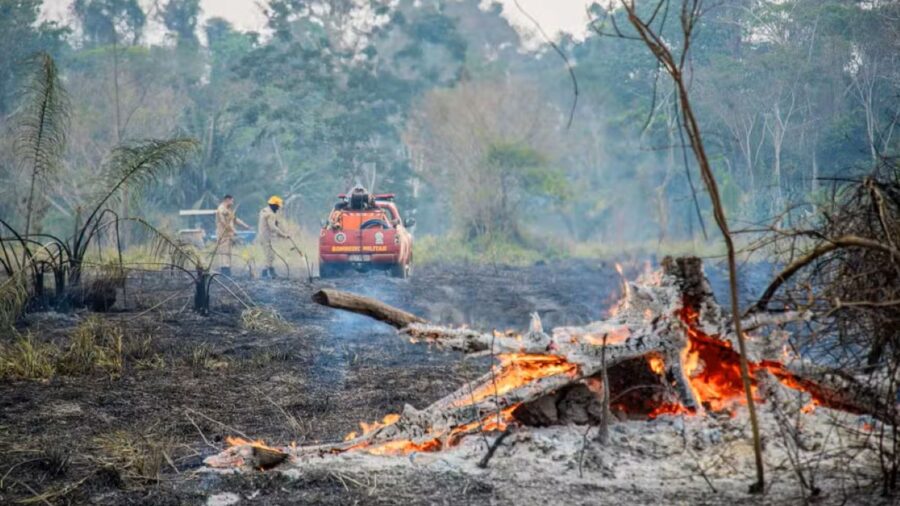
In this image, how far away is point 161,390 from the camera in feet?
28.8

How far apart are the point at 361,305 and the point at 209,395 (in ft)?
10.4

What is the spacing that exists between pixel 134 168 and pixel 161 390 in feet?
16.8

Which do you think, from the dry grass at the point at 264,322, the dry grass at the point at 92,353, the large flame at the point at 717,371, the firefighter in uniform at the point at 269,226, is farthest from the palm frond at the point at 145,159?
the large flame at the point at 717,371

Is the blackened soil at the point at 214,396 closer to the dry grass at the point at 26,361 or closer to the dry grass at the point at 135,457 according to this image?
the dry grass at the point at 135,457

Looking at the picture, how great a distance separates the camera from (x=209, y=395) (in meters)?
8.70

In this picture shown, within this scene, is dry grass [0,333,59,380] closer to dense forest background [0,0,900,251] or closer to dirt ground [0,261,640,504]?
dirt ground [0,261,640,504]

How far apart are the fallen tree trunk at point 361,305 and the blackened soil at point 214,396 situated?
1.20 meters

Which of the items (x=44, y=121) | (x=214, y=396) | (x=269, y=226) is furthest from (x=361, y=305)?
(x=269, y=226)

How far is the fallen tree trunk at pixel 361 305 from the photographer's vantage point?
5945 mm

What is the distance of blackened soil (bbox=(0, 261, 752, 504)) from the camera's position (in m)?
5.36

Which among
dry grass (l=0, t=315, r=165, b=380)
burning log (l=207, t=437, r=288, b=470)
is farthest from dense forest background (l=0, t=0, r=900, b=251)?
burning log (l=207, t=437, r=288, b=470)

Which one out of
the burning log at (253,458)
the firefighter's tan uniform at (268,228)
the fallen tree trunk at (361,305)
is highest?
the firefighter's tan uniform at (268,228)

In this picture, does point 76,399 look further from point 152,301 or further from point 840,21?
point 840,21

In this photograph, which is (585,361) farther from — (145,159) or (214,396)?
(145,159)
